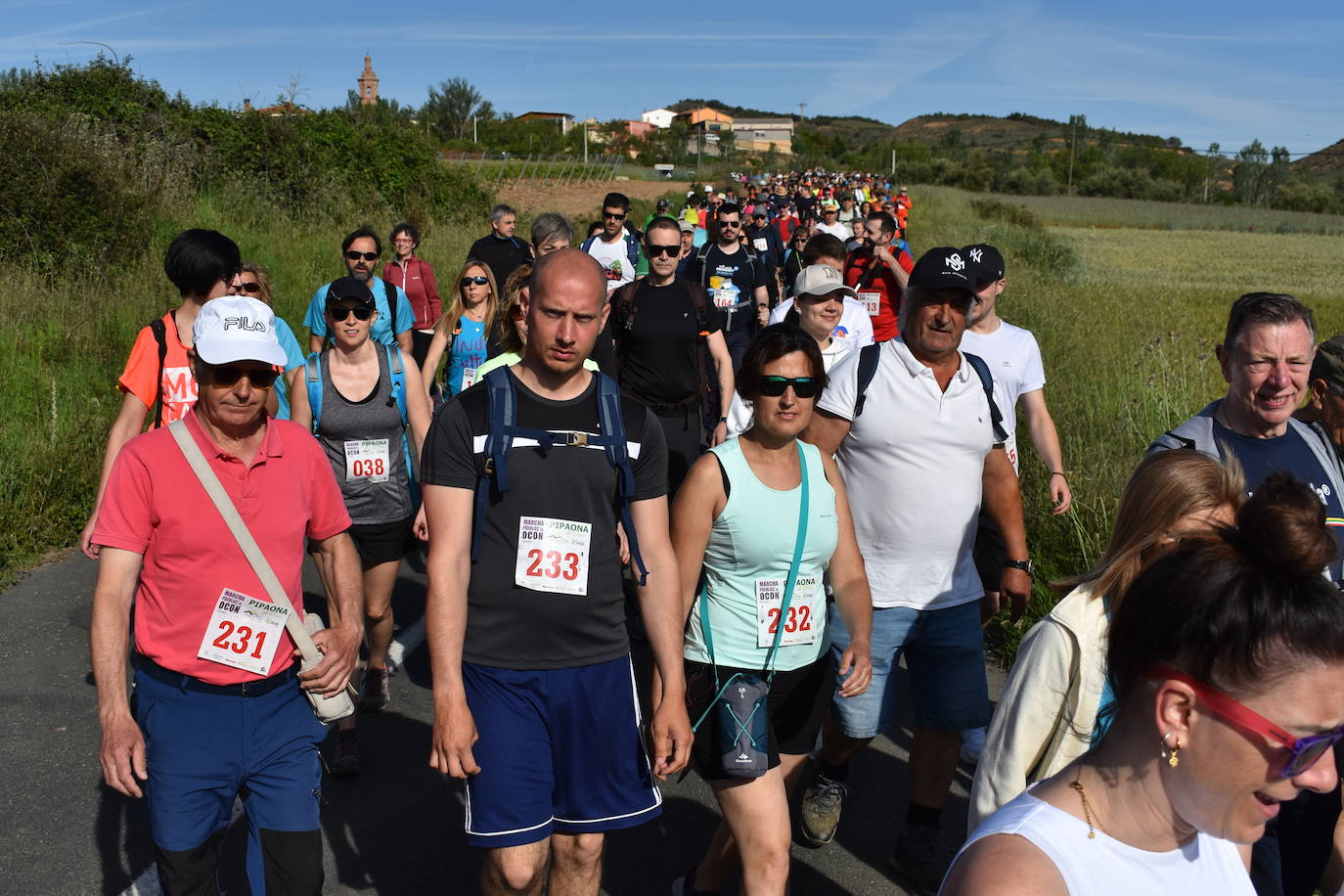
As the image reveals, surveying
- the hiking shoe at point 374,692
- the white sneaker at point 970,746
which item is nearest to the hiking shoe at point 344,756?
the hiking shoe at point 374,692

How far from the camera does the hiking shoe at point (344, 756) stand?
4750mm

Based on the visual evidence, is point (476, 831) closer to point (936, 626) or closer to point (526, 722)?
point (526, 722)

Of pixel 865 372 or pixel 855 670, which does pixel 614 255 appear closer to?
pixel 865 372

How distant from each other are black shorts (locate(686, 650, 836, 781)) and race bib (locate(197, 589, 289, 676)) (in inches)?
47.3

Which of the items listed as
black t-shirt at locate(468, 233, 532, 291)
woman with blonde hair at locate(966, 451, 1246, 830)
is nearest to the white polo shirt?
woman with blonde hair at locate(966, 451, 1246, 830)

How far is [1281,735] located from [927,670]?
102 inches

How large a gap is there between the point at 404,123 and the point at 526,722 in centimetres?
2663

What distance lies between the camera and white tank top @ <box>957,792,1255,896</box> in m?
1.61

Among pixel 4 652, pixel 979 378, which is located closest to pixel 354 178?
pixel 4 652

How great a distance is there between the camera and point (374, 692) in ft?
17.9

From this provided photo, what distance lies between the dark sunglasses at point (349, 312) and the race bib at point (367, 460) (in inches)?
21.0

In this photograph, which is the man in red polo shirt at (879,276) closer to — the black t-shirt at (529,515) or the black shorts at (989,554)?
the black shorts at (989,554)

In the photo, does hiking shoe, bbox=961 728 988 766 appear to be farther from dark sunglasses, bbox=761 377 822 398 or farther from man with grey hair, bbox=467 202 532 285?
man with grey hair, bbox=467 202 532 285

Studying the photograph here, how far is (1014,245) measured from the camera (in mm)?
33875
